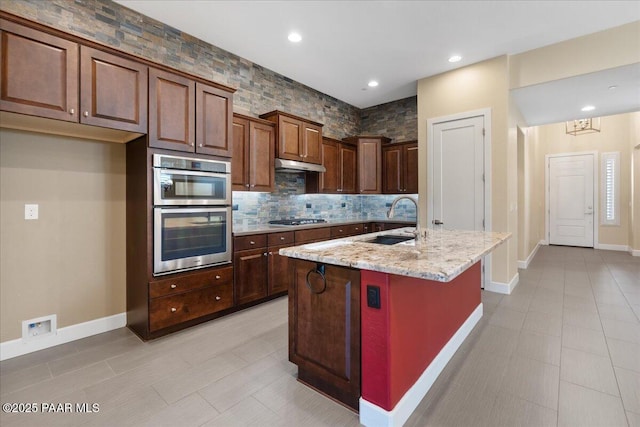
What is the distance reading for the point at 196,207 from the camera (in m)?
2.89

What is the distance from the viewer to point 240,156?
142 inches

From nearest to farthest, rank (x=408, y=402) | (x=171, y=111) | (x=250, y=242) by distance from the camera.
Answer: (x=408, y=402), (x=171, y=111), (x=250, y=242)

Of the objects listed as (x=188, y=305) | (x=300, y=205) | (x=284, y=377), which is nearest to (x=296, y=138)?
(x=300, y=205)

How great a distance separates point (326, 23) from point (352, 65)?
106cm

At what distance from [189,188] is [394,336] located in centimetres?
231

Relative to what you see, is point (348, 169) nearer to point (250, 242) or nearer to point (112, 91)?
point (250, 242)

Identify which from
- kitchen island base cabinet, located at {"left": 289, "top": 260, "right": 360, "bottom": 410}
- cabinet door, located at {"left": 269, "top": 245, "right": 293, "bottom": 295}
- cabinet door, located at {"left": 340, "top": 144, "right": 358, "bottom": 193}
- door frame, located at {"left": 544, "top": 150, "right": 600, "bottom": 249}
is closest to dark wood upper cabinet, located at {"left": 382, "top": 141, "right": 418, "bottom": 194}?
cabinet door, located at {"left": 340, "top": 144, "right": 358, "bottom": 193}

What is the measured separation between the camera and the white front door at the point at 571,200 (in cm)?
716

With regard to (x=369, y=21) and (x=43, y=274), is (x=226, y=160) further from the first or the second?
(x=369, y=21)

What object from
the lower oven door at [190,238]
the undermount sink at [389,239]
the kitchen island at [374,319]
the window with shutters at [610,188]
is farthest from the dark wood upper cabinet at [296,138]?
the window with shutters at [610,188]

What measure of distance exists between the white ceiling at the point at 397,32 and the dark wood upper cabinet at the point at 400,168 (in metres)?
1.22

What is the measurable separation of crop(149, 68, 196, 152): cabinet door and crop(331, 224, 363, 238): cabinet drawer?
8.01ft

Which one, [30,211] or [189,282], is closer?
[30,211]

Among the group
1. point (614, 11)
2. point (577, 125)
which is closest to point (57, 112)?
point (614, 11)
